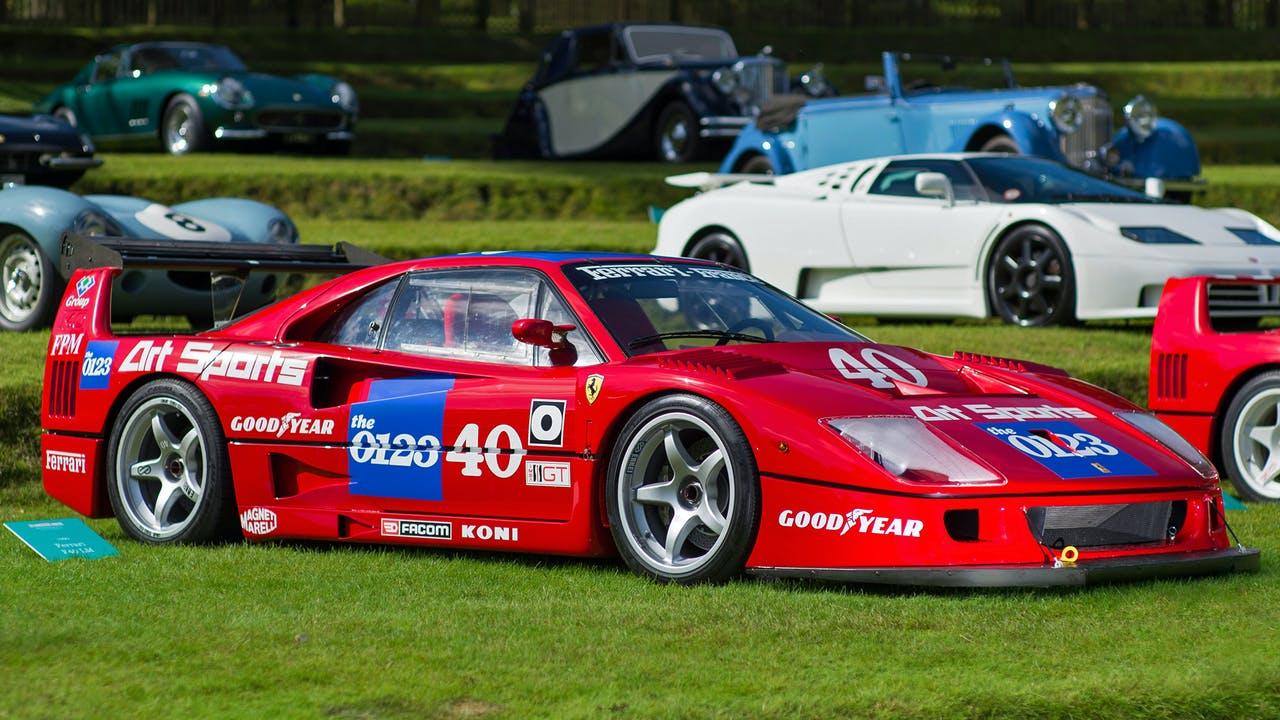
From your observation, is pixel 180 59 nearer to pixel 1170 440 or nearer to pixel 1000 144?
pixel 1000 144

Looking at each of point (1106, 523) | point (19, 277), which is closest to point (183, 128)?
point (19, 277)

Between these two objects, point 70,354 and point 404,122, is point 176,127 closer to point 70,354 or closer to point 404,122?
point 404,122

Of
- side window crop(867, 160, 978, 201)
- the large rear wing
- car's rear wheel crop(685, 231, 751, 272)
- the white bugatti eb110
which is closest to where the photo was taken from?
the large rear wing

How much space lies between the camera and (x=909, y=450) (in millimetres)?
5809

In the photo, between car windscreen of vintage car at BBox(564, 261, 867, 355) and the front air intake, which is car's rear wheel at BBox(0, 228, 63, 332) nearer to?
car windscreen of vintage car at BBox(564, 261, 867, 355)

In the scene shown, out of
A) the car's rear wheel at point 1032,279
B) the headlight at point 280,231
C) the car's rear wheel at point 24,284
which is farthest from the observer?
the headlight at point 280,231

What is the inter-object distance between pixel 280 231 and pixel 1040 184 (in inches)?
193

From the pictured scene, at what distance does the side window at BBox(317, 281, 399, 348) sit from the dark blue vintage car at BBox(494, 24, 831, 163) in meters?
12.8

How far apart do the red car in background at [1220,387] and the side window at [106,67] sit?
15756 mm

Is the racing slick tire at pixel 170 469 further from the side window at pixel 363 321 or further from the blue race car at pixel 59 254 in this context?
the blue race car at pixel 59 254

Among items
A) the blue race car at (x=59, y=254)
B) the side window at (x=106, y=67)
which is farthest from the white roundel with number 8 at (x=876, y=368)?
the side window at (x=106, y=67)

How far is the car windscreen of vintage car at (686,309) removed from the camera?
660 cm

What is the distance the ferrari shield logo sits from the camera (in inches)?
247

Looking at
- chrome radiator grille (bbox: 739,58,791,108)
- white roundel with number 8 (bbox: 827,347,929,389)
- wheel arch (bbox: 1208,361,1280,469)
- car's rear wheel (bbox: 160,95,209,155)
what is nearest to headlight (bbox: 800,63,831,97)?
chrome radiator grille (bbox: 739,58,791,108)
